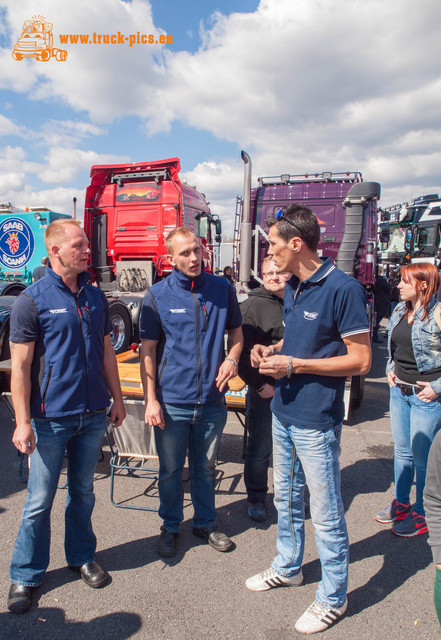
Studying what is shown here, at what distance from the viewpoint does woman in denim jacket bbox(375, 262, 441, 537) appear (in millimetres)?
2915

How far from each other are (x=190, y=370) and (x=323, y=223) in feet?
21.3

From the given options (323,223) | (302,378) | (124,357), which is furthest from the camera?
(323,223)

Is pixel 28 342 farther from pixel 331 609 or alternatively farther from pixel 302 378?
pixel 331 609

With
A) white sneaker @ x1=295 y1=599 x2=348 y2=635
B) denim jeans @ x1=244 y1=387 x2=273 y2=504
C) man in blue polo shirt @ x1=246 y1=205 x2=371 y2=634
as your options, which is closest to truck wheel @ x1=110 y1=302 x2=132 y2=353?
denim jeans @ x1=244 y1=387 x2=273 y2=504

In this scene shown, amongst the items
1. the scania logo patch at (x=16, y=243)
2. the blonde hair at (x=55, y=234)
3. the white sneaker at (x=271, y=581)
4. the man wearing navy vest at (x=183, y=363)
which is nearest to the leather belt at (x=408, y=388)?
the man wearing navy vest at (x=183, y=363)

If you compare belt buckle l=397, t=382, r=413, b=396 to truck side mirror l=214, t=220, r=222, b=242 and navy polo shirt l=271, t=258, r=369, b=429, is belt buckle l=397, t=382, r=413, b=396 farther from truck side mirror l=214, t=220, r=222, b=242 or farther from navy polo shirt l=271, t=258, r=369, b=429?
truck side mirror l=214, t=220, r=222, b=242

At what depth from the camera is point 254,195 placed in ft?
28.8

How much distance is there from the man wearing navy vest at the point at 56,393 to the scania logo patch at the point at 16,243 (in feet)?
38.5

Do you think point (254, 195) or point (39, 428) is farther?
point (254, 195)

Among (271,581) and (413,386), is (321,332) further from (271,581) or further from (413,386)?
(271,581)

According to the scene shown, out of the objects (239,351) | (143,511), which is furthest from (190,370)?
(143,511)

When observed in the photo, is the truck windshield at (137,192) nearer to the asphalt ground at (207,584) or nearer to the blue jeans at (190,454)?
the asphalt ground at (207,584)

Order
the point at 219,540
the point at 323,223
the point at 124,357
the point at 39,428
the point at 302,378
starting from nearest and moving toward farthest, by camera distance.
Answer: the point at 302,378
the point at 39,428
the point at 219,540
the point at 124,357
the point at 323,223

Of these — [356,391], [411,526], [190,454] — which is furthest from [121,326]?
[411,526]
